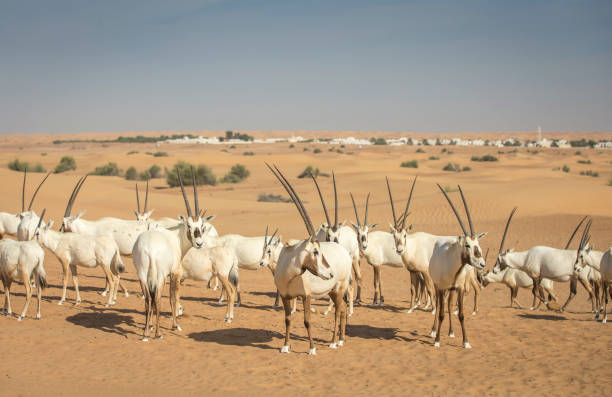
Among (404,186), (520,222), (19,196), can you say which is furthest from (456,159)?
(19,196)

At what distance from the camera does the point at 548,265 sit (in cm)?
1232

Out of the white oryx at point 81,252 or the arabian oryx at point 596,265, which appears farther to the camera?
the white oryx at point 81,252

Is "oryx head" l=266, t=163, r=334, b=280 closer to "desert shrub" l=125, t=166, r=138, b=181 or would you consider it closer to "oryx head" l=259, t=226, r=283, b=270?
"oryx head" l=259, t=226, r=283, b=270

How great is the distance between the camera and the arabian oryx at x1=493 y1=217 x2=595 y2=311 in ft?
40.0

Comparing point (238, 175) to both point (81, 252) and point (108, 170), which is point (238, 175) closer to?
point (108, 170)

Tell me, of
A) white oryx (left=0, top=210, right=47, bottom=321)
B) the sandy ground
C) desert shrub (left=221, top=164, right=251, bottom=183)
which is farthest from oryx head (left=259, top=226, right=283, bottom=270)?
desert shrub (left=221, top=164, right=251, bottom=183)

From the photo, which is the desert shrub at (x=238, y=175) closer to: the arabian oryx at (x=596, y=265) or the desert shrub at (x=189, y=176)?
the desert shrub at (x=189, y=176)

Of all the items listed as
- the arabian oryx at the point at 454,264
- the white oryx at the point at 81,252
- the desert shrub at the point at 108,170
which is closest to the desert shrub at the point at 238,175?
the desert shrub at the point at 108,170

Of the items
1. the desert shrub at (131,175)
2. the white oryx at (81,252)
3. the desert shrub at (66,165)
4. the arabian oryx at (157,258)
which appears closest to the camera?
the arabian oryx at (157,258)

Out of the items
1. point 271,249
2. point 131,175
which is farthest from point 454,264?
point 131,175

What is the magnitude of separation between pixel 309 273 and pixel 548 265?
7.02 m

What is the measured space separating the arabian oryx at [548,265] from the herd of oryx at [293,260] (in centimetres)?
2

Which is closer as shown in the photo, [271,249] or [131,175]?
[271,249]

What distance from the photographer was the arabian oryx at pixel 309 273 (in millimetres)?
7762
